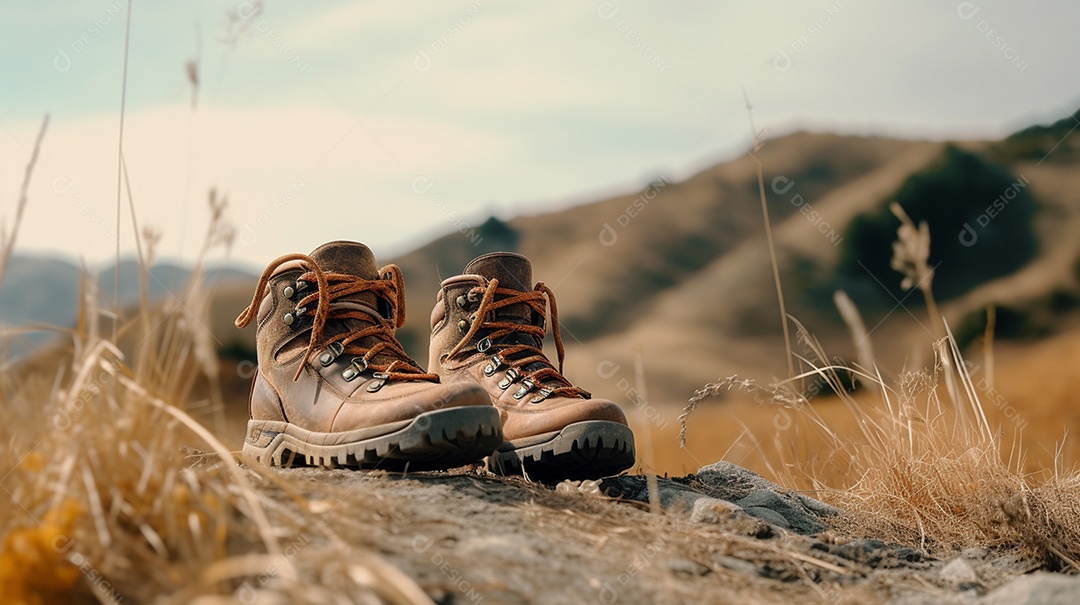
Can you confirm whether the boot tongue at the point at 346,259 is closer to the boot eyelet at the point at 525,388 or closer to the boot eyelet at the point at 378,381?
the boot eyelet at the point at 378,381

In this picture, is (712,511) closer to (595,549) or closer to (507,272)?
(595,549)

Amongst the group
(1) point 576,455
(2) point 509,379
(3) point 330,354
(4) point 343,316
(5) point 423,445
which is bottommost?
(1) point 576,455

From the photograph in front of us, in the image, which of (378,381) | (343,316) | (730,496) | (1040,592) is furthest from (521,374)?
(1040,592)

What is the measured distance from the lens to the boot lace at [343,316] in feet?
10.5

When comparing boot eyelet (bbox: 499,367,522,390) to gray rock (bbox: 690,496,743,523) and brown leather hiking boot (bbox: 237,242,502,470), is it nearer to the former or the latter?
brown leather hiking boot (bbox: 237,242,502,470)

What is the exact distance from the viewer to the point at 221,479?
240cm

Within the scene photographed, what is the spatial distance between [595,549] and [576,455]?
770 mm

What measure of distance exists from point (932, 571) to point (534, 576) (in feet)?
4.50

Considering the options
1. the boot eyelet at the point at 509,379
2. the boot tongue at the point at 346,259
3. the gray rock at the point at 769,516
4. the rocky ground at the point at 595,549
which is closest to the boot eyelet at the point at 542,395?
the boot eyelet at the point at 509,379

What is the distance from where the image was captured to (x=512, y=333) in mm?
3607

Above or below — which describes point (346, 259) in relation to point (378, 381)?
above

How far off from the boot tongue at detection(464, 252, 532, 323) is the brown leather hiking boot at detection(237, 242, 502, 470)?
309 mm

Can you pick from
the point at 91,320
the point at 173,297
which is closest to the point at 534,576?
the point at 173,297

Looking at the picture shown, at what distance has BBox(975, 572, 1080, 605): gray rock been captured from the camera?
214 cm
